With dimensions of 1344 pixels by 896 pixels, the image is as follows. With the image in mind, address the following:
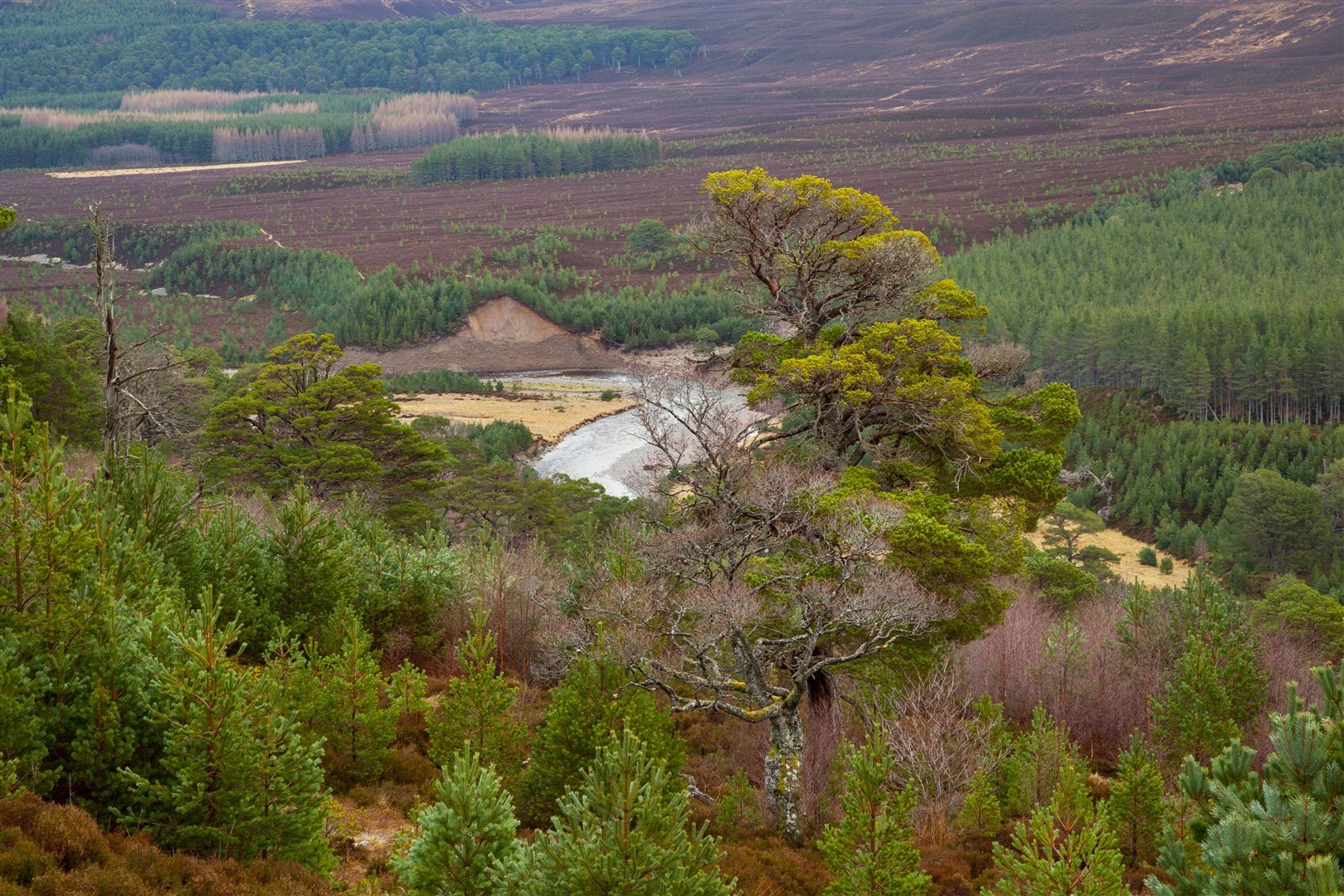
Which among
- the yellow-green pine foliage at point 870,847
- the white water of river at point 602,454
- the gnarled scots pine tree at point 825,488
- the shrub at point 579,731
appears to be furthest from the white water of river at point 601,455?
the yellow-green pine foliage at point 870,847

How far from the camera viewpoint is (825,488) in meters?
20.2

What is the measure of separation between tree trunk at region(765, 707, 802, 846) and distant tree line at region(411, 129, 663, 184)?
168 metres

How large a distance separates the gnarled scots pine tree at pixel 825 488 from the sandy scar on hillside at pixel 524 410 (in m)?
47.5

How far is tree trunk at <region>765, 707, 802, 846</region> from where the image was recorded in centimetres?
1741

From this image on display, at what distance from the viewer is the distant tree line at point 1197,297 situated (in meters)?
77.7

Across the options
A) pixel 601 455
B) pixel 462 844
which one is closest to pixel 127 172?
pixel 601 455

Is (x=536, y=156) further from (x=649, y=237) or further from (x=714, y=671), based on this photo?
(x=714, y=671)

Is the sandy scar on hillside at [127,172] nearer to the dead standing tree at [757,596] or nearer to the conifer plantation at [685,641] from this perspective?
the conifer plantation at [685,641]

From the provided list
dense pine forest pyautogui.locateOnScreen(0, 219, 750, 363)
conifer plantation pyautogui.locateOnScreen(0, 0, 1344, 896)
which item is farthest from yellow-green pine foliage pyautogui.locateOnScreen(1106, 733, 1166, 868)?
dense pine forest pyautogui.locateOnScreen(0, 219, 750, 363)

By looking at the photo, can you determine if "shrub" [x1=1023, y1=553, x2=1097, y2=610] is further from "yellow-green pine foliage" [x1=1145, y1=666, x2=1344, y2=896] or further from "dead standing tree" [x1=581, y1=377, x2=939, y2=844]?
"yellow-green pine foliage" [x1=1145, y1=666, x2=1344, y2=896]

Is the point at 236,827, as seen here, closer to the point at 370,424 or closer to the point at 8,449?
the point at 8,449

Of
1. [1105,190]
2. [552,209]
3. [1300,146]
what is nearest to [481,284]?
[552,209]

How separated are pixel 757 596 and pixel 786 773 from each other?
333 centimetres

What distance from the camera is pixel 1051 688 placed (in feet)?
90.1
